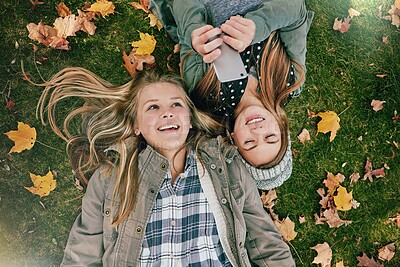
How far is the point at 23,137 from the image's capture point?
127 inches

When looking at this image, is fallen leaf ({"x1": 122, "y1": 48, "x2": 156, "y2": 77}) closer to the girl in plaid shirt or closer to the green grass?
the green grass

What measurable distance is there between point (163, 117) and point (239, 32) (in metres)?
0.72

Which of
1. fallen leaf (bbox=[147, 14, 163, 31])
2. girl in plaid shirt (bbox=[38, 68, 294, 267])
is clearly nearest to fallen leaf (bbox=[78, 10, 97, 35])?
fallen leaf (bbox=[147, 14, 163, 31])

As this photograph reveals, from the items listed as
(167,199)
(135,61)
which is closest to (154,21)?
(135,61)

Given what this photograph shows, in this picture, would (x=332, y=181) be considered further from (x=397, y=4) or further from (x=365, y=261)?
Answer: (x=397, y=4)

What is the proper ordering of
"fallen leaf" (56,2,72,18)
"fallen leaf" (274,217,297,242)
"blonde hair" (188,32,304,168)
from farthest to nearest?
"fallen leaf" (274,217,297,242) → "fallen leaf" (56,2,72,18) → "blonde hair" (188,32,304,168)

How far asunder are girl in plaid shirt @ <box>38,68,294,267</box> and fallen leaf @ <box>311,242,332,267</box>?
523 mm

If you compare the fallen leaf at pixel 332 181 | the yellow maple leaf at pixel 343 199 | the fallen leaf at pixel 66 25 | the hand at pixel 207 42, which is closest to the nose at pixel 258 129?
the hand at pixel 207 42

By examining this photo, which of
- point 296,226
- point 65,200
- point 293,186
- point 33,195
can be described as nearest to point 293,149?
point 293,186

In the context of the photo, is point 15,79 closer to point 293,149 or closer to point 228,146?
point 228,146

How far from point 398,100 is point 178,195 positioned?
6.33 feet

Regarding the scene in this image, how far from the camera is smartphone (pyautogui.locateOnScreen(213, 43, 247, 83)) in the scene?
9.32 feet

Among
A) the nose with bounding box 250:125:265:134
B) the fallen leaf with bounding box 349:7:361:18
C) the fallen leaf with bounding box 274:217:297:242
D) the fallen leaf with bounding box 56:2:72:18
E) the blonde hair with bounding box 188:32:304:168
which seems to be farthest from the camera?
the fallen leaf with bounding box 349:7:361:18

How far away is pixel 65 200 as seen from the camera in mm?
3250
